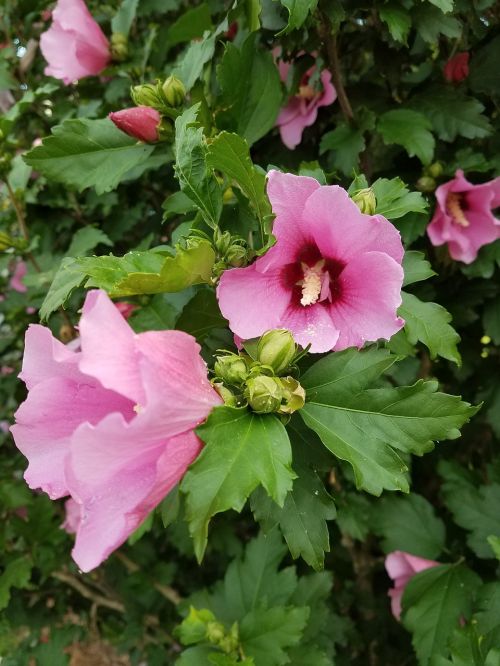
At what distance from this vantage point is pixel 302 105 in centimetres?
126

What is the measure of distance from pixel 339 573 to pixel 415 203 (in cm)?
135

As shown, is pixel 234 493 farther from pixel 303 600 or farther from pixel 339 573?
pixel 339 573

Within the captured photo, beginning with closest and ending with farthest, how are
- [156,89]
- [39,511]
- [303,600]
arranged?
[156,89] → [303,600] → [39,511]

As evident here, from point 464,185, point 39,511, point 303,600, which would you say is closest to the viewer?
point 464,185

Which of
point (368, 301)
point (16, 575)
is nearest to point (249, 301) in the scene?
point (368, 301)

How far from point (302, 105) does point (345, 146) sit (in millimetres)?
172

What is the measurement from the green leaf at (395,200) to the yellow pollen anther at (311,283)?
13 cm

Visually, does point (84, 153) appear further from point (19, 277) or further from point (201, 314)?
point (19, 277)

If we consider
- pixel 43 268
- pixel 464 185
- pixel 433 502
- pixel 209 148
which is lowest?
pixel 433 502

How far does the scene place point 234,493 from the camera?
0.57 m

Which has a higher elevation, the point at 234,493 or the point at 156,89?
the point at 156,89

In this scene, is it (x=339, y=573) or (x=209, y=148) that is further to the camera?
(x=339, y=573)

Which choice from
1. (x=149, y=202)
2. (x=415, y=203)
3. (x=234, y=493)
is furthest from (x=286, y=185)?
(x=149, y=202)

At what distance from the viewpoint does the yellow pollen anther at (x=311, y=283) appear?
29.4 inches
